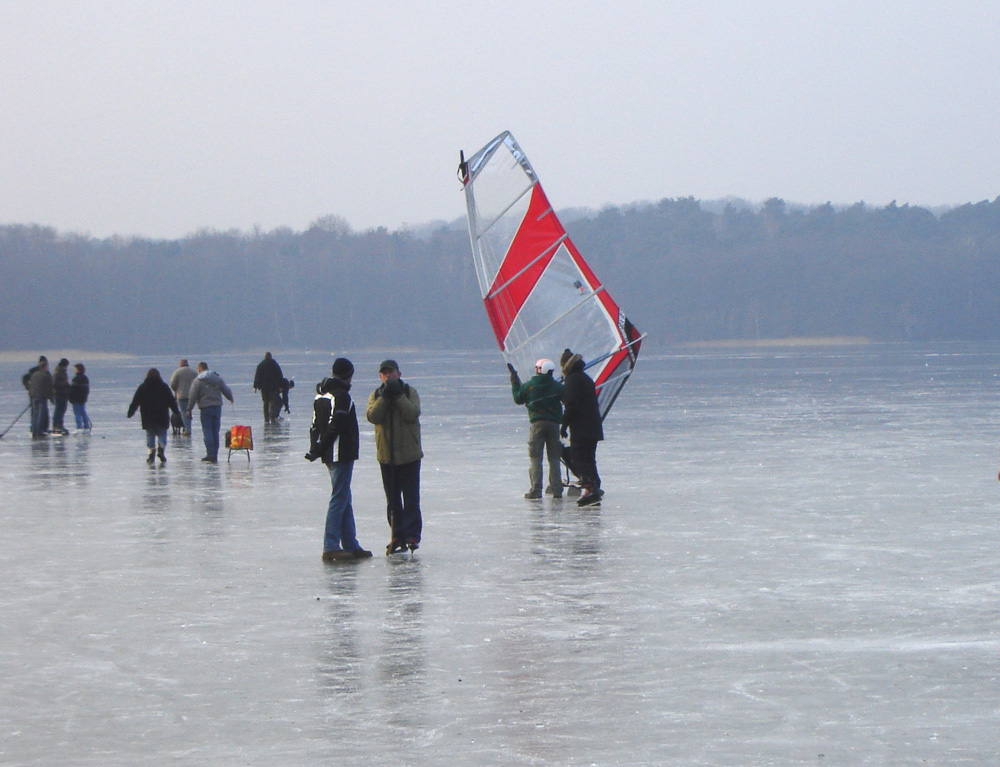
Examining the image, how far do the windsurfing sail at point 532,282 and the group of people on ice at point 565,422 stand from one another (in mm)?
3342

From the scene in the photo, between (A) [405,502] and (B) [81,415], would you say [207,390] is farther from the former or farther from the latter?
(A) [405,502]

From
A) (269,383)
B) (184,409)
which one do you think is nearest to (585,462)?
(184,409)

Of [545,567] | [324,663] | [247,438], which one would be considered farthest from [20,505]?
[324,663]

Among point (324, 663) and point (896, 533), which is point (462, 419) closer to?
point (896, 533)

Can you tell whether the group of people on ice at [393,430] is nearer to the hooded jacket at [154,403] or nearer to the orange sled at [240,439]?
the hooded jacket at [154,403]

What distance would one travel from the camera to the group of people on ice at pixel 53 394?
80.3 feet

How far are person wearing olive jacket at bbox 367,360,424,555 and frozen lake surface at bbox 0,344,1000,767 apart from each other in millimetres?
256

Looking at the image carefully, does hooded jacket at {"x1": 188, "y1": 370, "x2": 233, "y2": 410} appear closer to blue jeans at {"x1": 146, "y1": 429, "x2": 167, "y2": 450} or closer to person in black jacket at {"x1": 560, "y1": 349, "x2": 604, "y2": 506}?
blue jeans at {"x1": 146, "y1": 429, "x2": 167, "y2": 450}

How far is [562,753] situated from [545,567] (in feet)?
14.9

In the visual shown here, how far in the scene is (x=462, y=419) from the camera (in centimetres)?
2917

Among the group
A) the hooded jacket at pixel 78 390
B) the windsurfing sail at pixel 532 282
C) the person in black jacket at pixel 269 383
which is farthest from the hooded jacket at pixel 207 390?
the person in black jacket at pixel 269 383

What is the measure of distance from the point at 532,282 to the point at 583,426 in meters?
4.66

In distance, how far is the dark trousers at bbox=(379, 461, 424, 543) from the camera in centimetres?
1073

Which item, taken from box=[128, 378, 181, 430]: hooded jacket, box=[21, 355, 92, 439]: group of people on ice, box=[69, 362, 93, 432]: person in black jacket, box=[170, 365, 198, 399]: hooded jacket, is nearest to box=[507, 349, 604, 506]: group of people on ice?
box=[128, 378, 181, 430]: hooded jacket
